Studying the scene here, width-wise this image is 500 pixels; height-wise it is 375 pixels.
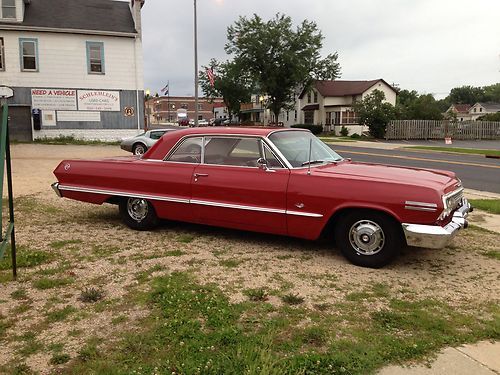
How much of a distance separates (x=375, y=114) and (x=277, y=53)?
51.3 feet

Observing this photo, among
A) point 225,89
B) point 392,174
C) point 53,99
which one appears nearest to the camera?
point 392,174

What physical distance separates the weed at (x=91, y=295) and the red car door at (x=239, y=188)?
1.88m

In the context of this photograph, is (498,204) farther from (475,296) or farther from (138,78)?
(138,78)

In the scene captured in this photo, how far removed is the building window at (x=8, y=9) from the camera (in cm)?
2461

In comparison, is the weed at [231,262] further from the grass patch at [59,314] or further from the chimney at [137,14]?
the chimney at [137,14]

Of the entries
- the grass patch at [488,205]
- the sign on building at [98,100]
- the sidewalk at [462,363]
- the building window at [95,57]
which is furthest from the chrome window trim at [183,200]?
the building window at [95,57]

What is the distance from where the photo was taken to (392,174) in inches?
201

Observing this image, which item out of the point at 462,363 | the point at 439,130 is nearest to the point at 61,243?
the point at 462,363

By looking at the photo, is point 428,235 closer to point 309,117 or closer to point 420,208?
point 420,208

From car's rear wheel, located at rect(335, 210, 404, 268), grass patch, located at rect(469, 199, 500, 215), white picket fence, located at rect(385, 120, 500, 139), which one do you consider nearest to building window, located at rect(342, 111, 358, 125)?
white picket fence, located at rect(385, 120, 500, 139)

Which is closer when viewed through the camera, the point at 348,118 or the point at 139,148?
the point at 139,148

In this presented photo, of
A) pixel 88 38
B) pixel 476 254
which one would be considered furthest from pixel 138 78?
pixel 476 254

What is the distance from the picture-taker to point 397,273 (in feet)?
15.7

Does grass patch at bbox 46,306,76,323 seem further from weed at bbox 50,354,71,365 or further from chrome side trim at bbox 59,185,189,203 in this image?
chrome side trim at bbox 59,185,189,203
